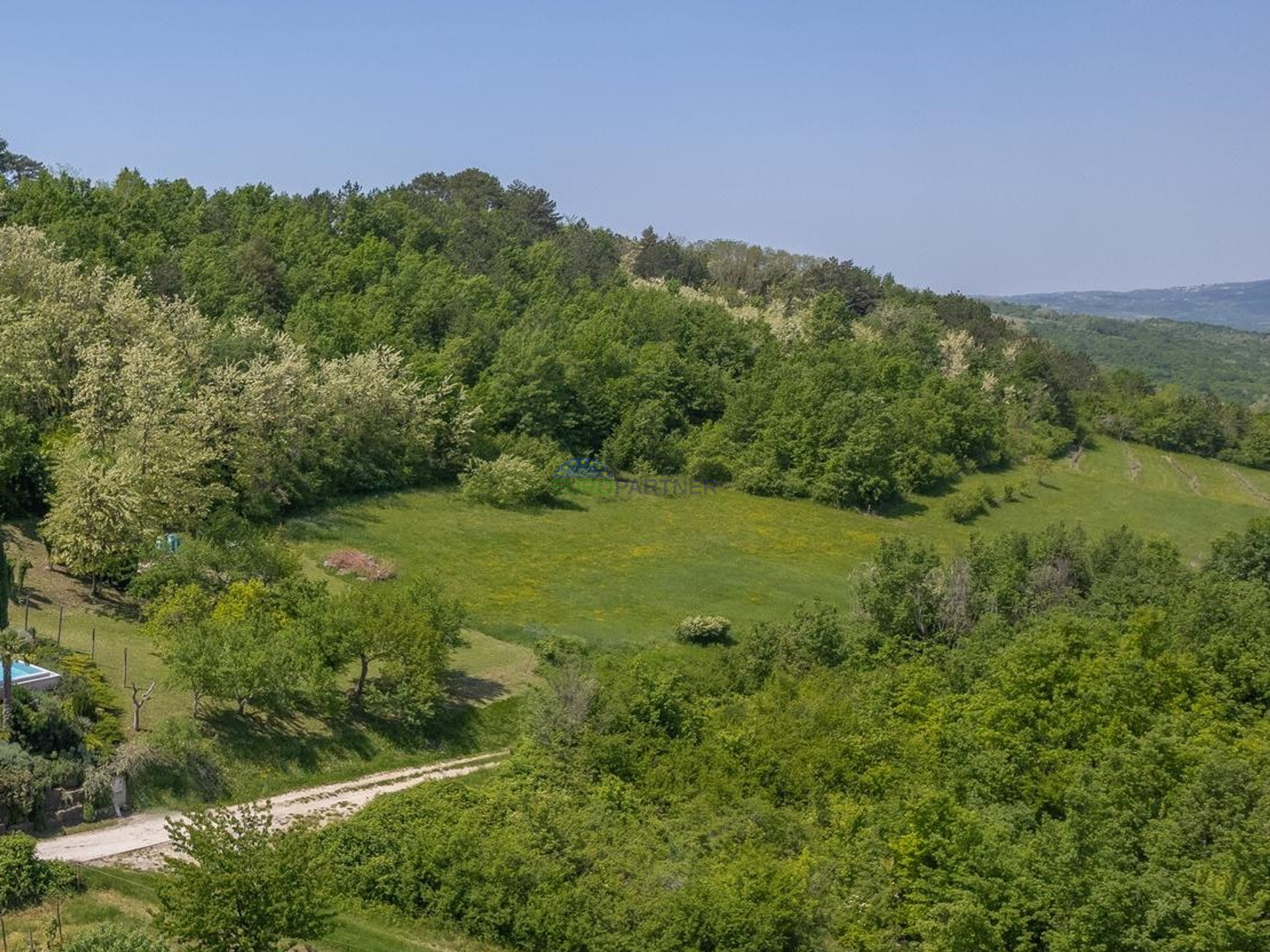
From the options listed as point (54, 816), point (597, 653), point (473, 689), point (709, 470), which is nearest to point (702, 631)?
point (597, 653)

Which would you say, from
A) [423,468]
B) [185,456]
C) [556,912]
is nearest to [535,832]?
[556,912]

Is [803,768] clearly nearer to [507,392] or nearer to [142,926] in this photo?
[142,926]

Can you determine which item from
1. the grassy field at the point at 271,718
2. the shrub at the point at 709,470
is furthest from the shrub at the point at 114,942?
the shrub at the point at 709,470

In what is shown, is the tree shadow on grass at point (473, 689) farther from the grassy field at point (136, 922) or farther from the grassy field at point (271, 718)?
the grassy field at point (136, 922)

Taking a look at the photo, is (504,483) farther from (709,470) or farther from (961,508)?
(961,508)

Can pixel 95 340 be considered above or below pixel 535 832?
above

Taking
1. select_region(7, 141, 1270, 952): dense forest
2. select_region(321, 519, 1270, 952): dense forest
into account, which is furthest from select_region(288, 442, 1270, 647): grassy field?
select_region(321, 519, 1270, 952): dense forest

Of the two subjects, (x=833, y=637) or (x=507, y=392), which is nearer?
(x=833, y=637)

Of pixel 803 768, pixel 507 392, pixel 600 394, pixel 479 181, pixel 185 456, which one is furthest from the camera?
pixel 479 181
